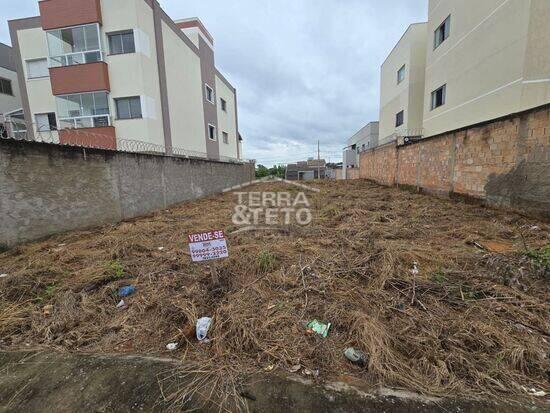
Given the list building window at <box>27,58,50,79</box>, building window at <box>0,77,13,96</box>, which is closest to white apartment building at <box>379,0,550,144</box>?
building window at <box>27,58,50,79</box>

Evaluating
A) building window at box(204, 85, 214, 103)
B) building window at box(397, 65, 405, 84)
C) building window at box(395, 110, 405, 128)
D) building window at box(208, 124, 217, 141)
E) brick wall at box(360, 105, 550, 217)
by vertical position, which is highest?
building window at box(397, 65, 405, 84)

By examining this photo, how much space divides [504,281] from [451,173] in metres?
4.99

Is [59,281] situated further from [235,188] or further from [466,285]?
[235,188]

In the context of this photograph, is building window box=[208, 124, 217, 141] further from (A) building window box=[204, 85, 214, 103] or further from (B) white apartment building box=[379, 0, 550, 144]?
(B) white apartment building box=[379, 0, 550, 144]

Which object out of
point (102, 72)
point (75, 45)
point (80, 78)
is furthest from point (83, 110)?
point (75, 45)

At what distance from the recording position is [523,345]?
1396 millimetres

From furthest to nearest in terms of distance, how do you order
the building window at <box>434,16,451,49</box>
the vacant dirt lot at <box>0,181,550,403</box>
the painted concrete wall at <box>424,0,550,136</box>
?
the building window at <box>434,16,451,49</box> → the painted concrete wall at <box>424,0,550,136</box> → the vacant dirt lot at <box>0,181,550,403</box>

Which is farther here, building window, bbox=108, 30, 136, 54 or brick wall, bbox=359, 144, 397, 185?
brick wall, bbox=359, 144, 397, 185

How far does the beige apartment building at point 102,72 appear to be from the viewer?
8562 millimetres

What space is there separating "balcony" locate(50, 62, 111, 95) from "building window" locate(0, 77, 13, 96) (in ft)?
25.4

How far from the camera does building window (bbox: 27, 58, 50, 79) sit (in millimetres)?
10000

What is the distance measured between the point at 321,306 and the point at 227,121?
54.6 feet

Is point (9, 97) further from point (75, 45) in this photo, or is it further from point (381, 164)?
point (381, 164)

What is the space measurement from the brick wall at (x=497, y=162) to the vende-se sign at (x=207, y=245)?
4717mm
